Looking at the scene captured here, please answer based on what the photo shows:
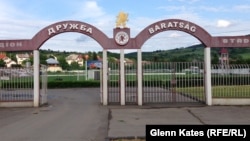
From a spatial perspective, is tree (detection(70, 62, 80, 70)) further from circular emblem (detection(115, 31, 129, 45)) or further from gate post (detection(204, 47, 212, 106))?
gate post (detection(204, 47, 212, 106))

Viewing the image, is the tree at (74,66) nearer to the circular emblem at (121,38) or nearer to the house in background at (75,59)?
the house in background at (75,59)

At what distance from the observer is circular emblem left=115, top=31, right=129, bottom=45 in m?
21.8

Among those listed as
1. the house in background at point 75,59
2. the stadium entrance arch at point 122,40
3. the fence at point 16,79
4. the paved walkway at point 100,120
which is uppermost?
the house in background at point 75,59

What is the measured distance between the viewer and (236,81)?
73.5ft

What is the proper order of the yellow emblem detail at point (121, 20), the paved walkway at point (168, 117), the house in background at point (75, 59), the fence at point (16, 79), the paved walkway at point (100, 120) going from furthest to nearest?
the house in background at point (75, 59) < the fence at point (16, 79) < the yellow emblem detail at point (121, 20) < the paved walkway at point (168, 117) < the paved walkway at point (100, 120)

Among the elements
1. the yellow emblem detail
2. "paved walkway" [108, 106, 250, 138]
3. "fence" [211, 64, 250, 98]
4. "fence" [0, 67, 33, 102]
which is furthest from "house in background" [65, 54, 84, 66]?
"paved walkway" [108, 106, 250, 138]

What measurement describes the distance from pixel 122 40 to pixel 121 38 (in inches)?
4.5

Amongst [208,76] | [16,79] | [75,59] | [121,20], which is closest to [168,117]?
[208,76]

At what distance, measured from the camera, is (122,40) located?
71.5ft

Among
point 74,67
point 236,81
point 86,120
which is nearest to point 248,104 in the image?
point 236,81

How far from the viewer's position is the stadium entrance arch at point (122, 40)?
21.7 m

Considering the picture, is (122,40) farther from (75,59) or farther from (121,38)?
(75,59)

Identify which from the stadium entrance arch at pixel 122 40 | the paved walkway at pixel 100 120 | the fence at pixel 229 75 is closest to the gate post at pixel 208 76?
the stadium entrance arch at pixel 122 40

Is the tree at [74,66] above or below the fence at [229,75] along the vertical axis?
above
